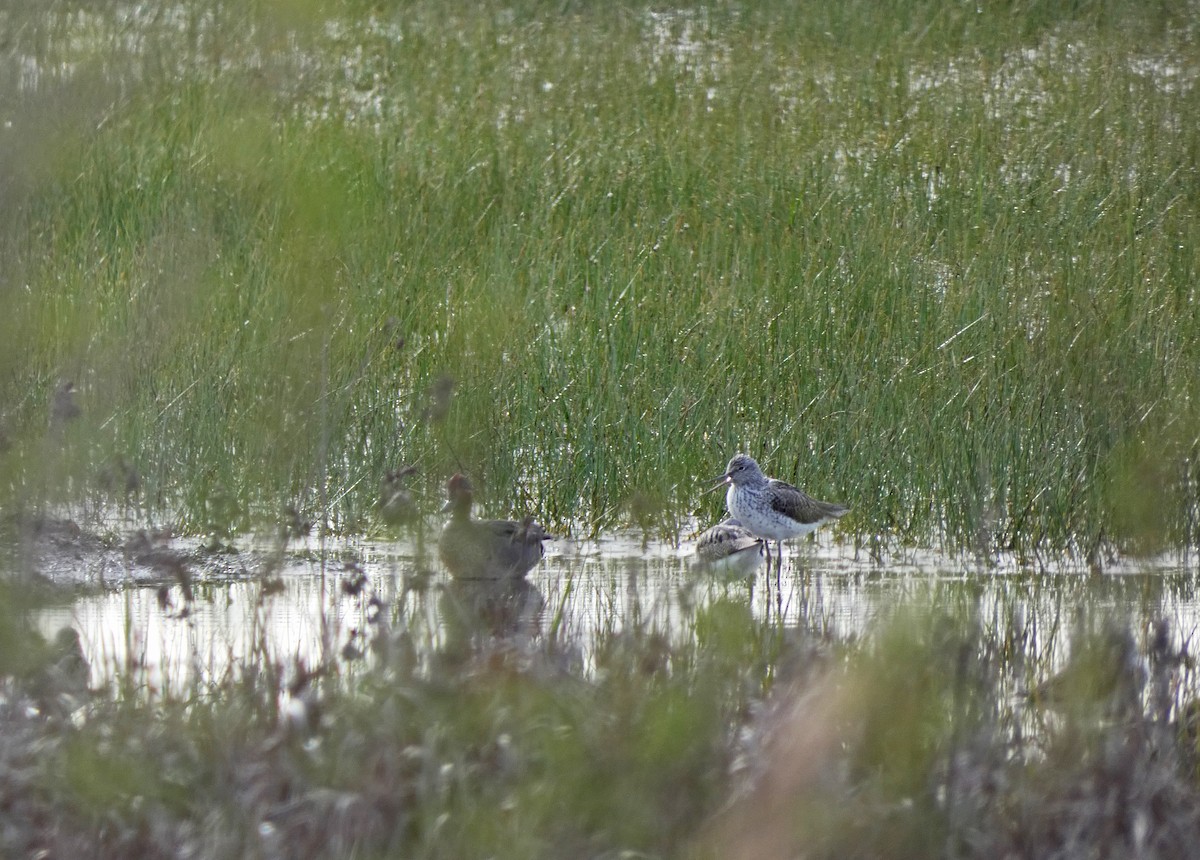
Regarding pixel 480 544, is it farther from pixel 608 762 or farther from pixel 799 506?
pixel 608 762

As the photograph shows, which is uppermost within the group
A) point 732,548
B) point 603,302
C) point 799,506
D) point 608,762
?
point 603,302

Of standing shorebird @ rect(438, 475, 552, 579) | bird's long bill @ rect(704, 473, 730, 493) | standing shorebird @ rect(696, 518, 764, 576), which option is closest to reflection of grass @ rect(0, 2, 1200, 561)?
bird's long bill @ rect(704, 473, 730, 493)

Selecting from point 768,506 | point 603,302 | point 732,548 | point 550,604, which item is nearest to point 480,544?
point 550,604

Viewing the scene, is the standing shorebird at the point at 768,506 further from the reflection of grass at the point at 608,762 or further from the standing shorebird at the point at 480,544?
the reflection of grass at the point at 608,762

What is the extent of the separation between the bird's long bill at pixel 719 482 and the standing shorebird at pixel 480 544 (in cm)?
93

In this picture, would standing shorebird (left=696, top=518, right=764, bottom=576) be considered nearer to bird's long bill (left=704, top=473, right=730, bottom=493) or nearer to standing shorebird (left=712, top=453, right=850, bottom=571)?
standing shorebird (left=712, top=453, right=850, bottom=571)

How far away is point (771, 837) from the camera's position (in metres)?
3.43

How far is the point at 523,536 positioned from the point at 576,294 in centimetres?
330

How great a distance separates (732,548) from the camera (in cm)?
681

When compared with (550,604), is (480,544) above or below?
above

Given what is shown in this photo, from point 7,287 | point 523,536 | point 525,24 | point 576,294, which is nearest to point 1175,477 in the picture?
point 523,536

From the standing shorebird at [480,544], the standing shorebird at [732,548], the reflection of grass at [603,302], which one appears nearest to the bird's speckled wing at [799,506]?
the standing shorebird at [732,548]

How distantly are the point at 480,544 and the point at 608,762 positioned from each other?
2933 mm

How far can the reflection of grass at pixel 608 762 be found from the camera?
3445 mm
